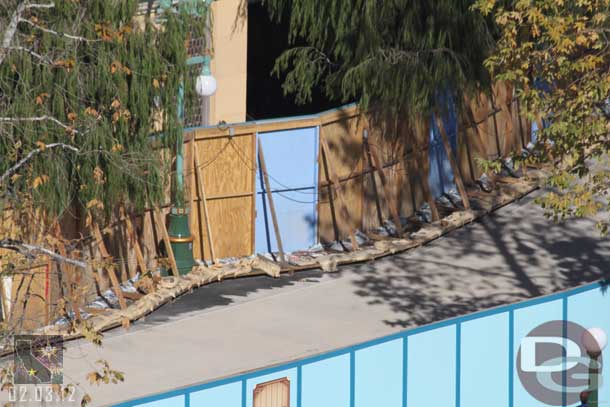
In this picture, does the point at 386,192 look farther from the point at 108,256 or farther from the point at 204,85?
the point at 108,256

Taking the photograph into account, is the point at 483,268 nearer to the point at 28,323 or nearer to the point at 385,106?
the point at 385,106

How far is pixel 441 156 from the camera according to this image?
83.4 feet

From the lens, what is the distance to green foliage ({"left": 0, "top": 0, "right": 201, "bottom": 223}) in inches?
642

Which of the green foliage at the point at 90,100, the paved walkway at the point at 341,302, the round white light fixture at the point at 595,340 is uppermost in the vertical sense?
the green foliage at the point at 90,100

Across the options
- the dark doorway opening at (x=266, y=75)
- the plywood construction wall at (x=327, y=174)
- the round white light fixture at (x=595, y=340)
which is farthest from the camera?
the dark doorway opening at (x=266, y=75)

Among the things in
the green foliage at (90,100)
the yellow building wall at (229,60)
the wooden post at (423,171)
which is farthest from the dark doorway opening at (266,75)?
the green foliage at (90,100)

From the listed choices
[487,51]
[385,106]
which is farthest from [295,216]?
[487,51]

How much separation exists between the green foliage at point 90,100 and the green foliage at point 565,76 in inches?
185

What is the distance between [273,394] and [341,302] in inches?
269

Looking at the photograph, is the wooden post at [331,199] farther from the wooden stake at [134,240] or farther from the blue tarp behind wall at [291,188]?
the wooden stake at [134,240]

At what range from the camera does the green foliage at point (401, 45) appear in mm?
22984

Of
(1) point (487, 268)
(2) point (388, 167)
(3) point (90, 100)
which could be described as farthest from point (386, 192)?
(3) point (90, 100)

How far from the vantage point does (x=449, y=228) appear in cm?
2403

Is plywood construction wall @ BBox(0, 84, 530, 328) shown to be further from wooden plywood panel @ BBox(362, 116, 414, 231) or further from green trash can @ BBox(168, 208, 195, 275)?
green trash can @ BBox(168, 208, 195, 275)
